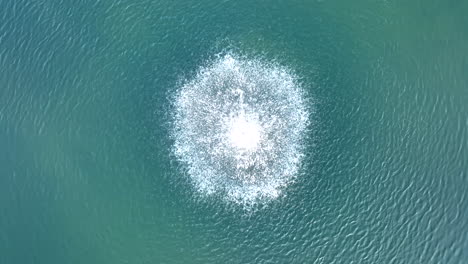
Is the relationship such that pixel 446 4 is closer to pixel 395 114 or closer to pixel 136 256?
pixel 395 114

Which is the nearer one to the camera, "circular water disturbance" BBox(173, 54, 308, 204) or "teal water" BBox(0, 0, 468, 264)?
"teal water" BBox(0, 0, 468, 264)

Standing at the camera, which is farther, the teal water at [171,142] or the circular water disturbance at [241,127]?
the circular water disturbance at [241,127]

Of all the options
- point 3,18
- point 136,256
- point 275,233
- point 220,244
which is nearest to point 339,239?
point 275,233

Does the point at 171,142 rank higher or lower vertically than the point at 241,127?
lower
